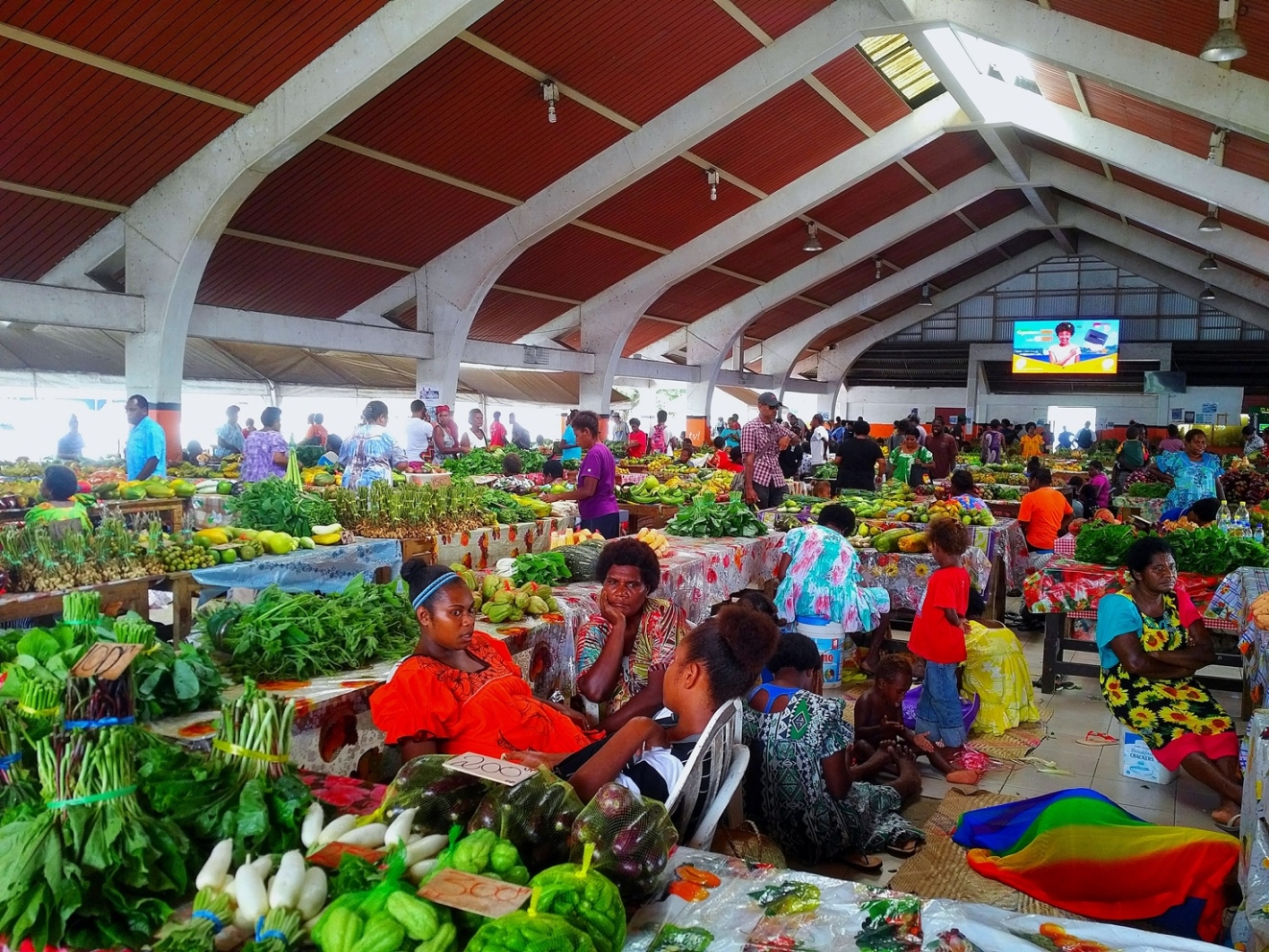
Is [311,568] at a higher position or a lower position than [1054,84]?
lower

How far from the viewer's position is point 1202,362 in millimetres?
26953

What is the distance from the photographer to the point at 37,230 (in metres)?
10.4

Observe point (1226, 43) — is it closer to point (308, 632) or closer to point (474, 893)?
point (308, 632)

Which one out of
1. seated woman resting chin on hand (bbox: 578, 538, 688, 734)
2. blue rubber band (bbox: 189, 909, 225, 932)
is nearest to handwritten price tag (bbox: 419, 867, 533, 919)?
blue rubber band (bbox: 189, 909, 225, 932)

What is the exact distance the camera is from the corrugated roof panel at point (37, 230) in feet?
32.6

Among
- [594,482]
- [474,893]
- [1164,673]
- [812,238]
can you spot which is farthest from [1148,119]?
[474,893]

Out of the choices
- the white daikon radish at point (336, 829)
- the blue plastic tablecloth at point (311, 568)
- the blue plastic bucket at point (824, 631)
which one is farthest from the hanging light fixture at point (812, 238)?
the white daikon radish at point (336, 829)

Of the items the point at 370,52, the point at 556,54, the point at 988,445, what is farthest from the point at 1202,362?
the point at 370,52

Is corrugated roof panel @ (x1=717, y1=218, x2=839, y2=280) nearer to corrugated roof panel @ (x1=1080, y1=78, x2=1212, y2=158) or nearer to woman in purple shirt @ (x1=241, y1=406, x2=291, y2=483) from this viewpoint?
corrugated roof panel @ (x1=1080, y1=78, x2=1212, y2=158)

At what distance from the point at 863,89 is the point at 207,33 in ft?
29.1

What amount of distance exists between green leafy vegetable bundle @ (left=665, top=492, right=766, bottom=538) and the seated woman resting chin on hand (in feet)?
11.3

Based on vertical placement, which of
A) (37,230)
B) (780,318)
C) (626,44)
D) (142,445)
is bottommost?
(142,445)

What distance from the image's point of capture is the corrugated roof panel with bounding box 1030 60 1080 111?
1177 centimetres

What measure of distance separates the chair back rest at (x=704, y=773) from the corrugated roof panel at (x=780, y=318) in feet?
74.6
